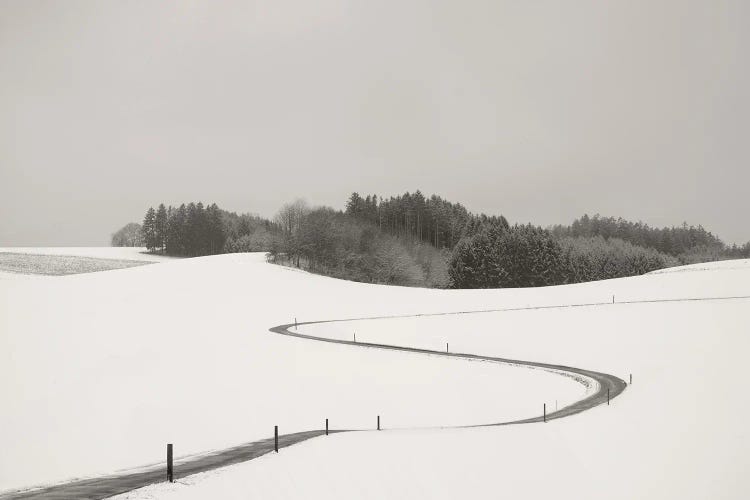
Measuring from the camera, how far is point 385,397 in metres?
29.8

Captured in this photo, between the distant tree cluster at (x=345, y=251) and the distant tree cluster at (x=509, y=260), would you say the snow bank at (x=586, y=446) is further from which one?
the distant tree cluster at (x=509, y=260)


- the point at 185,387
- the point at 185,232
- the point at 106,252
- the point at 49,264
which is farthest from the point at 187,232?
the point at 185,387

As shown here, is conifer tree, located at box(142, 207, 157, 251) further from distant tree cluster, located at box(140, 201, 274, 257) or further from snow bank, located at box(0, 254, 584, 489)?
snow bank, located at box(0, 254, 584, 489)

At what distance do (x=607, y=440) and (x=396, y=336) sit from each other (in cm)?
3073

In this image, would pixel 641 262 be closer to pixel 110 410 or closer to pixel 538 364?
pixel 538 364

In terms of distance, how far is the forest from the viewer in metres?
102

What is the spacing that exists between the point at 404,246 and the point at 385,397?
98.3 meters

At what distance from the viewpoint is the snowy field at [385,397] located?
1666cm

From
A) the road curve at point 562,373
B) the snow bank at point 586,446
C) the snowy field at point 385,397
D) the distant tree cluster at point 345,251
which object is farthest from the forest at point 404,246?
the snow bank at point 586,446

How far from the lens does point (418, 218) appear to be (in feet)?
511

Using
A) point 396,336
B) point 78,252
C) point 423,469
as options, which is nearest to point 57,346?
point 396,336

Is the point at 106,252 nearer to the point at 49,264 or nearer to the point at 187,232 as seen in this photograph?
the point at 187,232

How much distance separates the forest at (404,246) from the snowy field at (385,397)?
35245mm

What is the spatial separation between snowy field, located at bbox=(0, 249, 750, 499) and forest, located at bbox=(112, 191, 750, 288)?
35.2 metres
